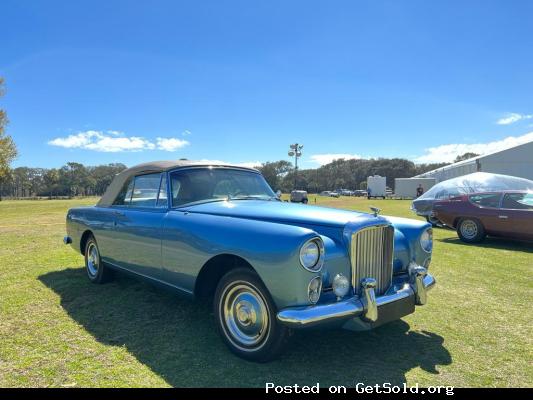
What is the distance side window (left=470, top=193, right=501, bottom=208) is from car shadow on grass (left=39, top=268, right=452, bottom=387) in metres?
7.18

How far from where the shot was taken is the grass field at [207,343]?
284 cm

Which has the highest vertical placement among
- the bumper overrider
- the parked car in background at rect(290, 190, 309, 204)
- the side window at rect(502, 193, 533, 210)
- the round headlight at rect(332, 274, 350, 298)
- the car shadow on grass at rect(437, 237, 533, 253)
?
the parked car in background at rect(290, 190, 309, 204)

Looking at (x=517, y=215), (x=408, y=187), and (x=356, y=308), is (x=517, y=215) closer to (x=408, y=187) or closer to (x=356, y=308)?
(x=356, y=308)

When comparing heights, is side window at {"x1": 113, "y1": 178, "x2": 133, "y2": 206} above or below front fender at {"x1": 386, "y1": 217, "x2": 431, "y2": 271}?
above

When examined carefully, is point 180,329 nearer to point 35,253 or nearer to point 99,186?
point 35,253

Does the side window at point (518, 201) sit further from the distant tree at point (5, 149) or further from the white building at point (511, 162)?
the distant tree at point (5, 149)

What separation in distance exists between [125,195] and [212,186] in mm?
1468

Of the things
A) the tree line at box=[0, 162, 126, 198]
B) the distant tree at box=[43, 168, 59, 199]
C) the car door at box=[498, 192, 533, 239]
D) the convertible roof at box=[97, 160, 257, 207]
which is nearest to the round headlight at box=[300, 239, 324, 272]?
the convertible roof at box=[97, 160, 257, 207]

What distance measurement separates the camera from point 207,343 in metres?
3.43

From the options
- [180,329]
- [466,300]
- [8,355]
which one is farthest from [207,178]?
[466,300]

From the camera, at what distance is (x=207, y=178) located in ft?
14.2

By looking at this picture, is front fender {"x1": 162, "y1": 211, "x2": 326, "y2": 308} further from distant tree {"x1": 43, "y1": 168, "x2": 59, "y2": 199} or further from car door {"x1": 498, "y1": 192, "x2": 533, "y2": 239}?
distant tree {"x1": 43, "y1": 168, "x2": 59, "y2": 199}

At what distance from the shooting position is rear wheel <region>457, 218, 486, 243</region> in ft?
31.7

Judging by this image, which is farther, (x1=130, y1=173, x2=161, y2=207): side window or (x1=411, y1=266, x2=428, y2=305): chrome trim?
(x1=130, y1=173, x2=161, y2=207): side window
